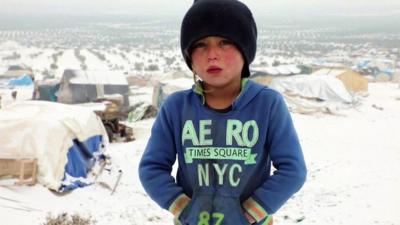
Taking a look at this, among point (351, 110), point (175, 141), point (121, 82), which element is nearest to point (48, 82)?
point (121, 82)

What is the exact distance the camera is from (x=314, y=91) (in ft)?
89.1

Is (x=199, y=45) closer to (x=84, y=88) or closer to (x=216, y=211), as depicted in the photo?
(x=216, y=211)

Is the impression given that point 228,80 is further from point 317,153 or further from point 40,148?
point 317,153

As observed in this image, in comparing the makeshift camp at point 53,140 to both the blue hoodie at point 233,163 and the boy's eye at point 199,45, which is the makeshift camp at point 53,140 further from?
the boy's eye at point 199,45

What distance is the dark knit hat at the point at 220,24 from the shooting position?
1479 millimetres

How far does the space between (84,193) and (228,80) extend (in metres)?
7.28

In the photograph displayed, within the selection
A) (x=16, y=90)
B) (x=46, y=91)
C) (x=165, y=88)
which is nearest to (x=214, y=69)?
(x=165, y=88)

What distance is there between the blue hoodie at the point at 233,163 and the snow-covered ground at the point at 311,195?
15.6 feet

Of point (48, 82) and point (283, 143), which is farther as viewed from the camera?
point (48, 82)

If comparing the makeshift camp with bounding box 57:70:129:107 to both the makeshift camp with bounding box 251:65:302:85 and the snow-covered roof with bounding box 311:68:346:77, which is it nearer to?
the makeshift camp with bounding box 251:65:302:85

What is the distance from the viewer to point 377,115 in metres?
23.4

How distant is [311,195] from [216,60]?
7.74 meters

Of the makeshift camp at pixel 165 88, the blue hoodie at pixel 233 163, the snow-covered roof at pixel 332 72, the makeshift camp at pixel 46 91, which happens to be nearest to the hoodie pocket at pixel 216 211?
the blue hoodie at pixel 233 163

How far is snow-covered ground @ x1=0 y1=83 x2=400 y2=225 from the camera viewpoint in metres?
6.96
